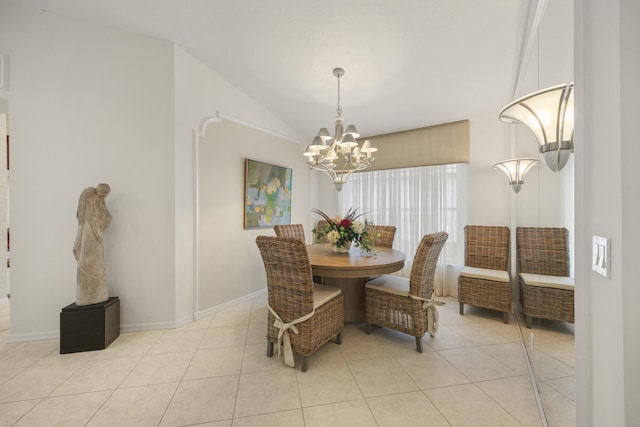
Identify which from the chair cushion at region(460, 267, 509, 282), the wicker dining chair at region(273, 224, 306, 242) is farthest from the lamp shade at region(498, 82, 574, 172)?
the wicker dining chair at region(273, 224, 306, 242)

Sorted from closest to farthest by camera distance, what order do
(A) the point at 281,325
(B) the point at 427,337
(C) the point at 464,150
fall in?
(A) the point at 281,325 < (B) the point at 427,337 < (C) the point at 464,150

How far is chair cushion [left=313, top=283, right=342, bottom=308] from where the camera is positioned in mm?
1911

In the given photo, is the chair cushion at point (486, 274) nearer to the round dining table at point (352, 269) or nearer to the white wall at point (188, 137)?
the round dining table at point (352, 269)

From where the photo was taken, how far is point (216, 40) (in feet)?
8.07

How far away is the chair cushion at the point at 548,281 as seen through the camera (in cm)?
106

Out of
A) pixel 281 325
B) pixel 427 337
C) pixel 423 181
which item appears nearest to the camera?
pixel 281 325

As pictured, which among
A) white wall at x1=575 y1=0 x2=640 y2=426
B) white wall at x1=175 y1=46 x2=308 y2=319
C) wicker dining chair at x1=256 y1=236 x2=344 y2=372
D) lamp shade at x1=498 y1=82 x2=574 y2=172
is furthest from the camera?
white wall at x1=175 y1=46 x2=308 y2=319

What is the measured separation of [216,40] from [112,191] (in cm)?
188

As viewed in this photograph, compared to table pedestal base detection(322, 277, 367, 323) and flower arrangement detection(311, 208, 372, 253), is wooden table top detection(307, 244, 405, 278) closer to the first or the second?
flower arrangement detection(311, 208, 372, 253)

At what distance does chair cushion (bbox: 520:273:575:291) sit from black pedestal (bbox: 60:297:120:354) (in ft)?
10.8

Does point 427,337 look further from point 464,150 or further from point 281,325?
point 464,150

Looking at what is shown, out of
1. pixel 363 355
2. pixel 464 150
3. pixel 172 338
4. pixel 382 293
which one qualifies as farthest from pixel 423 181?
pixel 172 338

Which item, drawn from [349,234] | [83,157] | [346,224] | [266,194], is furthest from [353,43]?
[83,157]

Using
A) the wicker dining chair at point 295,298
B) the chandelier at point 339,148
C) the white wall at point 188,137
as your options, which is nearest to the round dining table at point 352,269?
the wicker dining chair at point 295,298
